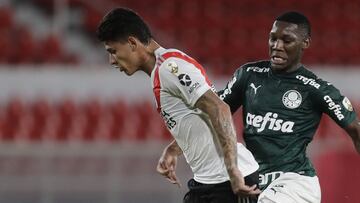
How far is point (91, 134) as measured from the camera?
469 inches

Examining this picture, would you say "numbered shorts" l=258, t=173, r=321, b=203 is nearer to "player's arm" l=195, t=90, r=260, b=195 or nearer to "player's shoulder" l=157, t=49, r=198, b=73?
"player's arm" l=195, t=90, r=260, b=195

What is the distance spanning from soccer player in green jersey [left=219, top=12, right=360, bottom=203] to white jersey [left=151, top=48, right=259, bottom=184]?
47 centimetres

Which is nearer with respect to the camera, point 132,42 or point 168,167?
point 132,42

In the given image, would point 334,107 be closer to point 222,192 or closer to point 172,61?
point 222,192

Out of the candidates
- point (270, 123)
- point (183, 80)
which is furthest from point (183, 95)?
point (270, 123)

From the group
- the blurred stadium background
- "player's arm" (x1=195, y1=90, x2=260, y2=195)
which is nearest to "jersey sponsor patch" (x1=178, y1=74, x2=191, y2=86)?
"player's arm" (x1=195, y1=90, x2=260, y2=195)

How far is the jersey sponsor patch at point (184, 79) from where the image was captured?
4621mm

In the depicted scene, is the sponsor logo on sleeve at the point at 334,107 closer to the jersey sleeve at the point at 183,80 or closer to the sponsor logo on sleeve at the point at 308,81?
the sponsor logo on sleeve at the point at 308,81

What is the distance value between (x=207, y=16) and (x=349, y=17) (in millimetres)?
2317

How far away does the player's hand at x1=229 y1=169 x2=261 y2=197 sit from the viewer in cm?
438

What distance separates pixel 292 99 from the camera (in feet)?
17.8

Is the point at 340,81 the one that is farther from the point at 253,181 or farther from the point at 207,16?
the point at 253,181

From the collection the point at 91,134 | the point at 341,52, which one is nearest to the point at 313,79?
the point at 91,134

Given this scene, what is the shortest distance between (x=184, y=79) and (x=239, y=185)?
631 millimetres
